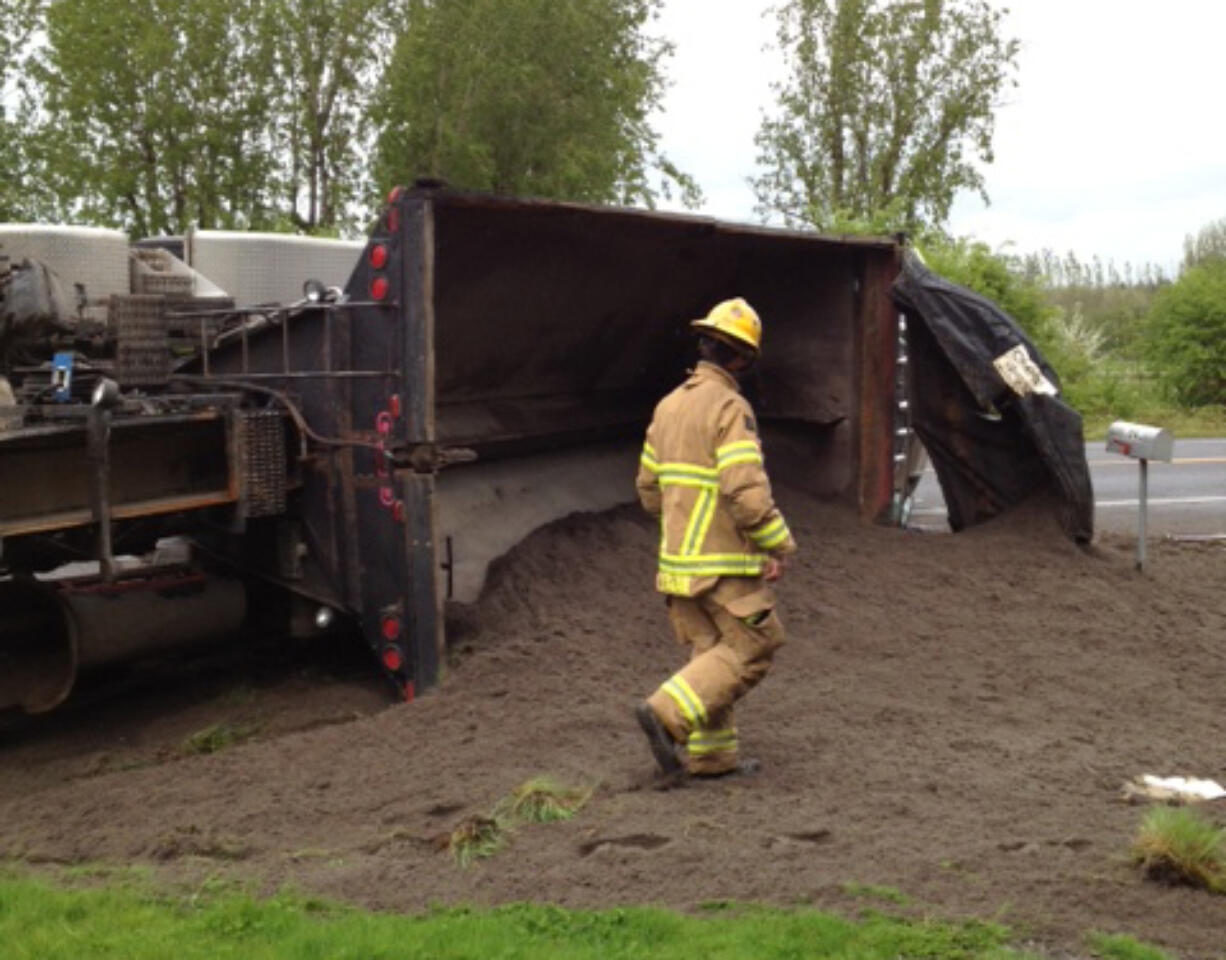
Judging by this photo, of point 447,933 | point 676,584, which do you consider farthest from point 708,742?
point 447,933

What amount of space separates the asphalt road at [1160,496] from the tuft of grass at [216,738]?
6287 mm

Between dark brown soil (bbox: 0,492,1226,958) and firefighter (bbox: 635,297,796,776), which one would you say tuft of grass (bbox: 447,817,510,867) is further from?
firefighter (bbox: 635,297,796,776)

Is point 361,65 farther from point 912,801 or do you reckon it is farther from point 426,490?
point 912,801

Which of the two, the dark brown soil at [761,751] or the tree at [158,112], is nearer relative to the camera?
the dark brown soil at [761,751]

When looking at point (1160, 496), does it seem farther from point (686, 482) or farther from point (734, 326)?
point (686, 482)

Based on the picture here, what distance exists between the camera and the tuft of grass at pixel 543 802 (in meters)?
4.75

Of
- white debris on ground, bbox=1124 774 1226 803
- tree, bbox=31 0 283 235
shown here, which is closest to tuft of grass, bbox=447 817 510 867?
white debris on ground, bbox=1124 774 1226 803

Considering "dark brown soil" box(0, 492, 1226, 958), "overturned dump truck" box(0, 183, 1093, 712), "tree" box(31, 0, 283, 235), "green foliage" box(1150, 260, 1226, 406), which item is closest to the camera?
"dark brown soil" box(0, 492, 1226, 958)

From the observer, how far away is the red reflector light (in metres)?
6.44

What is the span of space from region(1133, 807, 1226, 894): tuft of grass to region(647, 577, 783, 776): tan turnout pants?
1.50 m

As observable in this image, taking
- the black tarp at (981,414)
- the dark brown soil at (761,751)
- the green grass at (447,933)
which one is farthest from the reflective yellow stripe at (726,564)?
the black tarp at (981,414)

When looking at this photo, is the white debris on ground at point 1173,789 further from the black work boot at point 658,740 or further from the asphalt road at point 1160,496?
the asphalt road at point 1160,496

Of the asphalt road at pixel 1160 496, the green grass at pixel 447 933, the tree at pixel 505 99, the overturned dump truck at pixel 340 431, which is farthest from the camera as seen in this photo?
the tree at pixel 505 99

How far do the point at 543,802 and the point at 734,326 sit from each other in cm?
174
